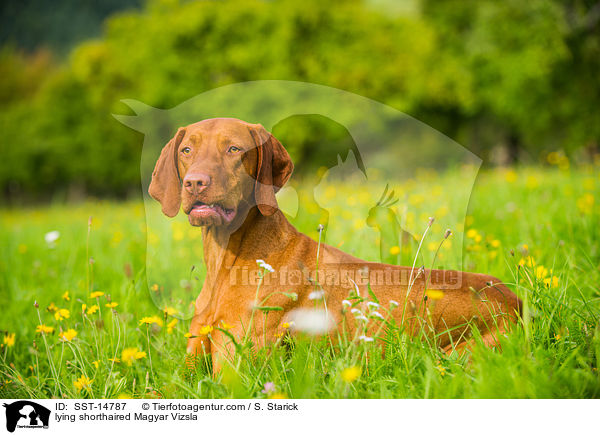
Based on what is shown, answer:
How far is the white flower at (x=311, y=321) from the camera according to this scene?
83.7 inches

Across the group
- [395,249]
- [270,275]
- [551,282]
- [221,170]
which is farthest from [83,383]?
[551,282]

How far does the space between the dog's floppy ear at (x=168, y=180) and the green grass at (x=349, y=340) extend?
469 mm

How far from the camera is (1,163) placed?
14.4 metres

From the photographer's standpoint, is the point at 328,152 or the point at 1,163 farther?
the point at 1,163

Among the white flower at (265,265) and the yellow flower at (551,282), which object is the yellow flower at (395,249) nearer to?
the yellow flower at (551,282)

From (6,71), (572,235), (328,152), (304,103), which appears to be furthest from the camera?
(6,71)

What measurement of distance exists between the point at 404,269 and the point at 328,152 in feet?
3.02

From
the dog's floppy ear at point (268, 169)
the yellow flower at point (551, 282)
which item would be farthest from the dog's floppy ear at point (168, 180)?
the yellow flower at point (551, 282)

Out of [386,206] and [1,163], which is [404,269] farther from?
[1,163]

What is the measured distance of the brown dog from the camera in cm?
202

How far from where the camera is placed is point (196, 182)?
1836 mm

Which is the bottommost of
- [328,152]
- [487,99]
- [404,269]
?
[404,269]
